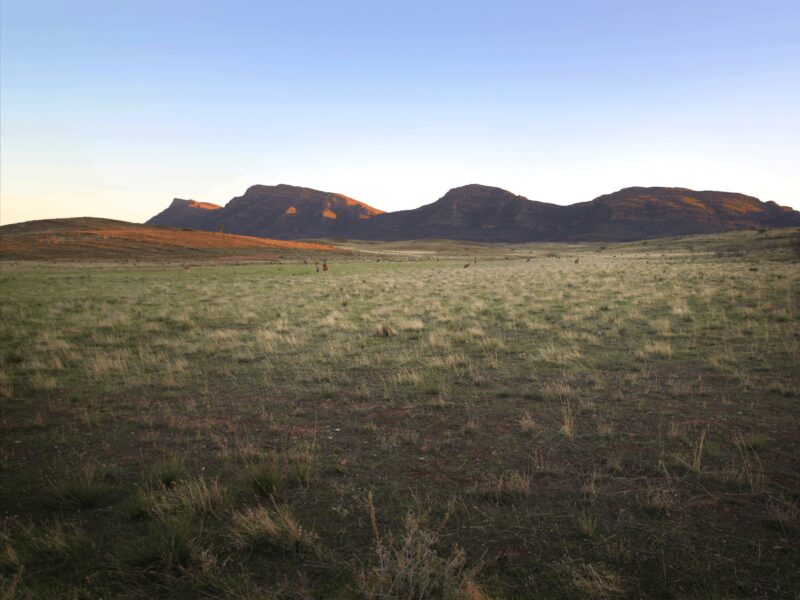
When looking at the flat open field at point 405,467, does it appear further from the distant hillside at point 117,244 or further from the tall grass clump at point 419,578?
the distant hillside at point 117,244

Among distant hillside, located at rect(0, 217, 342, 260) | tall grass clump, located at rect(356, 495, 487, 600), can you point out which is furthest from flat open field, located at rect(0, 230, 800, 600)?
distant hillside, located at rect(0, 217, 342, 260)

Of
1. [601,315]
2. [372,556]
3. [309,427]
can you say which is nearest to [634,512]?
[372,556]

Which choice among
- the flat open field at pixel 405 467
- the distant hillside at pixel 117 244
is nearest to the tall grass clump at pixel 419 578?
the flat open field at pixel 405 467

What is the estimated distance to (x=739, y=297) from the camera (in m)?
17.5

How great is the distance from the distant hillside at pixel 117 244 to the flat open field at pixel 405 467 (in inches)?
2311

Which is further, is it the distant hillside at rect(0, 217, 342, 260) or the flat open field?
the distant hillside at rect(0, 217, 342, 260)

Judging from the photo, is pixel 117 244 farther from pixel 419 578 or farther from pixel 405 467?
→ pixel 419 578

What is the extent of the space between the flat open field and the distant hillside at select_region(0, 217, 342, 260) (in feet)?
193

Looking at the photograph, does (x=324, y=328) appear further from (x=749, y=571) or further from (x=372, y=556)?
(x=749, y=571)

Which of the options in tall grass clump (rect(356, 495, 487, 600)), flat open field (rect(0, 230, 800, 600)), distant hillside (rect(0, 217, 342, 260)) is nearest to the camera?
tall grass clump (rect(356, 495, 487, 600))

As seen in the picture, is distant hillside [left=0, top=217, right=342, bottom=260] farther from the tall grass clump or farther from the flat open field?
the tall grass clump

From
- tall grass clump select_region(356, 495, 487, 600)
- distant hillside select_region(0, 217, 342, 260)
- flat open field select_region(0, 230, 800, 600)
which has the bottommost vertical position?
flat open field select_region(0, 230, 800, 600)

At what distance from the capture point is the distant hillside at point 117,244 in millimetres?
63219

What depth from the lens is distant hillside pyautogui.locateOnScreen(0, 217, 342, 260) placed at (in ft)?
207
